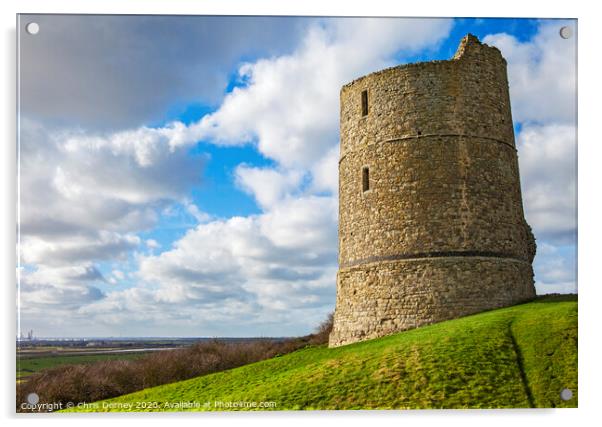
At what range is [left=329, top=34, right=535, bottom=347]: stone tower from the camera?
64.0ft

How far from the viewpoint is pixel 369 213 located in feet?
68.7

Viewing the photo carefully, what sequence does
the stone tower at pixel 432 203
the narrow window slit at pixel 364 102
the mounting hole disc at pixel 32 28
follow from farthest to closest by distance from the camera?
the narrow window slit at pixel 364 102 → the stone tower at pixel 432 203 → the mounting hole disc at pixel 32 28

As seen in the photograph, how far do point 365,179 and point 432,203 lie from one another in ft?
8.14

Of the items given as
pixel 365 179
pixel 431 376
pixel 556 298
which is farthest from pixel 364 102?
pixel 431 376

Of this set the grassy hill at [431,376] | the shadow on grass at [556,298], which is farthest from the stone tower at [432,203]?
the grassy hill at [431,376]

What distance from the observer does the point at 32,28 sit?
13.8m

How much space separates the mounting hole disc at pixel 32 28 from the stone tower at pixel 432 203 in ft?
35.6

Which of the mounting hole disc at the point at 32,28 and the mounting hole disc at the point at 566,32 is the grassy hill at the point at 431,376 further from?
the mounting hole disc at the point at 32,28

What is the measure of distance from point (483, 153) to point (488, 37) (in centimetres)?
526

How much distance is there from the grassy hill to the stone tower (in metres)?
2.27

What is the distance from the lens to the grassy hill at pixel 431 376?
526 inches

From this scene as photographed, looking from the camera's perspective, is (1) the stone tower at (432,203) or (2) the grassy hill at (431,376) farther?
(1) the stone tower at (432,203)

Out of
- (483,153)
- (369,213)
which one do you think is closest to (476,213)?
(483,153)

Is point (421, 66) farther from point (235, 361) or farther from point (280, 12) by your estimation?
point (235, 361)
